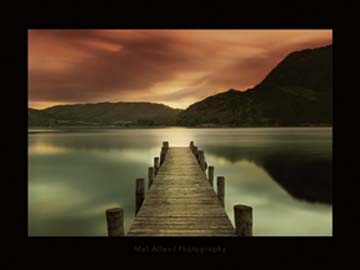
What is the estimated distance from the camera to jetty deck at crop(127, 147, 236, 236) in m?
4.59

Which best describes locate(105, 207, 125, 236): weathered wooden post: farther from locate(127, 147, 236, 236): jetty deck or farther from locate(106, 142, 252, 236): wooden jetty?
locate(127, 147, 236, 236): jetty deck

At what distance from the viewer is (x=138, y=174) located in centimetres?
2022

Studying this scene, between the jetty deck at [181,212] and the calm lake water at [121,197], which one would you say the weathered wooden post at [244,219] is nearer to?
the jetty deck at [181,212]

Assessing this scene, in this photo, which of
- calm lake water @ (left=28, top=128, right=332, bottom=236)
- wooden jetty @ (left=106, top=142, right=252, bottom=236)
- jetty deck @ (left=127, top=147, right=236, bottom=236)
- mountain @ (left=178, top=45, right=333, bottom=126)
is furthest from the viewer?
mountain @ (left=178, top=45, right=333, bottom=126)

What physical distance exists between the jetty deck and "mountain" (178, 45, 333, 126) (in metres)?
104

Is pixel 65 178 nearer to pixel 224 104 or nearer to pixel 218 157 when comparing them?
pixel 218 157

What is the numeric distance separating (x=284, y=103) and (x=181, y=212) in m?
152

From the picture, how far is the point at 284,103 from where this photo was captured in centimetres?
14362

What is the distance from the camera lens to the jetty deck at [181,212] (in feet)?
15.0

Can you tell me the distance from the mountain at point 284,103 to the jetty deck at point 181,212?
10390cm

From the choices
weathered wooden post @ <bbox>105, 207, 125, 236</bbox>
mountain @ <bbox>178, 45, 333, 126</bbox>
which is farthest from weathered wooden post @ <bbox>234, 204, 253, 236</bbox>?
mountain @ <bbox>178, 45, 333, 126</bbox>

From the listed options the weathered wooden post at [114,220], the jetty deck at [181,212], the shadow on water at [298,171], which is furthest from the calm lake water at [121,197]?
the weathered wooden post at [114,220]
